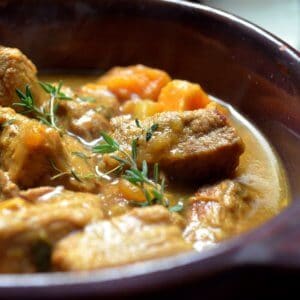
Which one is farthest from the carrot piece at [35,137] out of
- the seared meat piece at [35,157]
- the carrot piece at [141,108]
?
the carrot piece at [141,108]

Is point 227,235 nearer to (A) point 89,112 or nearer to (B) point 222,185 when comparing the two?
(B) point 222,185

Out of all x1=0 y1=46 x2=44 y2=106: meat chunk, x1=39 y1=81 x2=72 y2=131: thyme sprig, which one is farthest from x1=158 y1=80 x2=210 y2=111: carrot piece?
x1=0 y1=46 x2=44 y2=106: meat chunk

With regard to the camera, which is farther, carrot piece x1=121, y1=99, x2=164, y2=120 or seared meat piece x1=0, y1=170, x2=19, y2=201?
carrot piece x1=121, y1=99, x2=164, y2=120

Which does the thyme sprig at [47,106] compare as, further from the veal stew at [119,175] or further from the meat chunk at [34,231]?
the meat chunk at [34,231]

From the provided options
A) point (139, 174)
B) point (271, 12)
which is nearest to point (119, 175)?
point (139, 174)

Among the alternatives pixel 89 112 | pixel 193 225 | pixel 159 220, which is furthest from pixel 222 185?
pixel 89 112

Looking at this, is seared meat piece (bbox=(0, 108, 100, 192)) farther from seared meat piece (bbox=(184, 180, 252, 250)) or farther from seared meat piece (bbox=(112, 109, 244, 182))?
seared meat piece (bbox=(184, 180, 252, 250))
